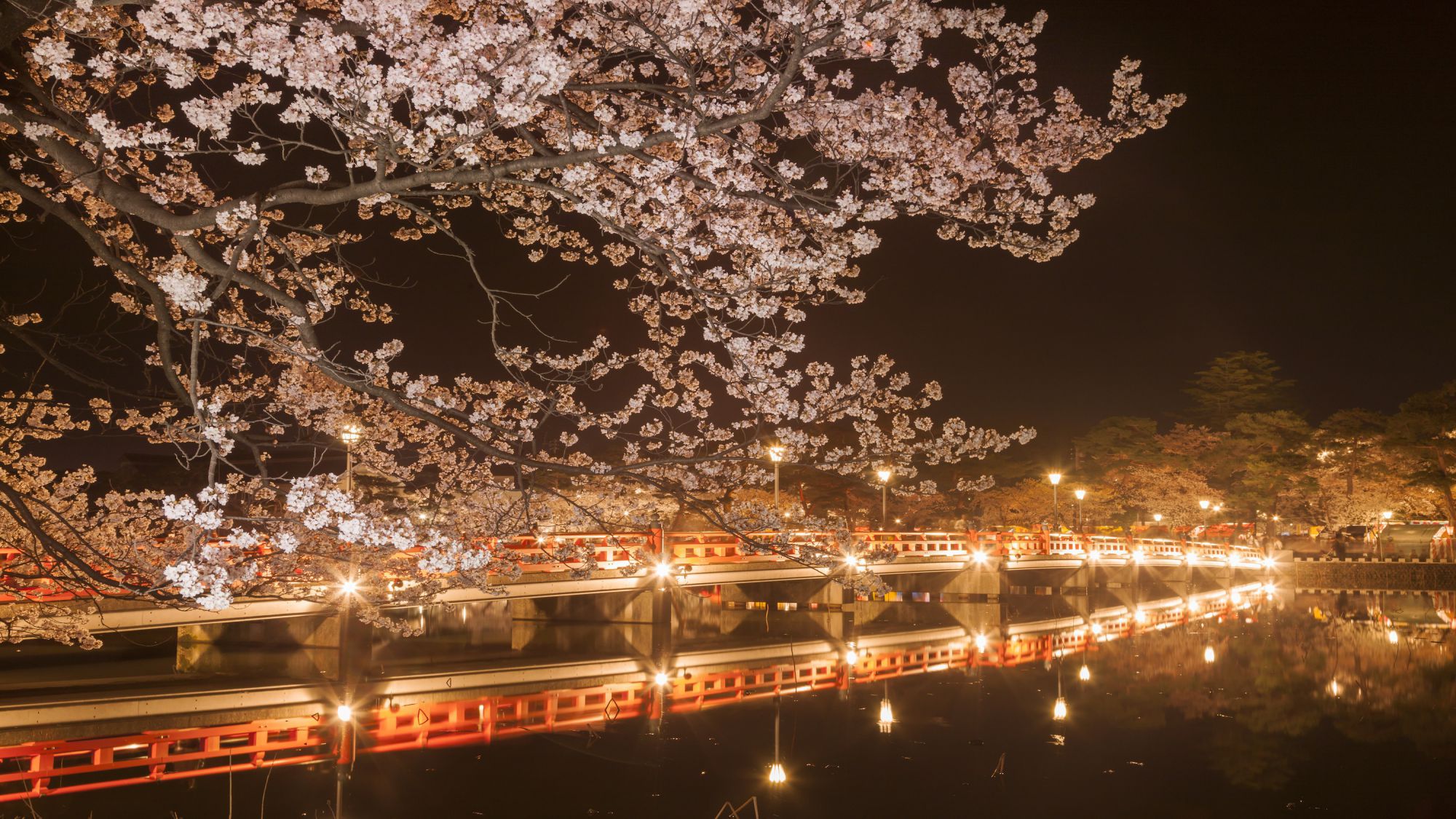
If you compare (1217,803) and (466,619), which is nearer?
(1217,803)

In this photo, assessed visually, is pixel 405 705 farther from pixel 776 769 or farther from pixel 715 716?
pixel 776 769

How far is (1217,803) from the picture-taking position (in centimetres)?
912

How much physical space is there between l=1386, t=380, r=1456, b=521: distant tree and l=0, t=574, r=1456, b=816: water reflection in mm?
17467

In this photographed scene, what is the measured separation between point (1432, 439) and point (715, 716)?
1468 inches

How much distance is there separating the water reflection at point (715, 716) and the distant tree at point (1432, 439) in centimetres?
1747

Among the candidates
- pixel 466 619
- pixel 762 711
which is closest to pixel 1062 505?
pixel 466 619

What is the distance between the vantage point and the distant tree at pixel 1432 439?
37.8 m

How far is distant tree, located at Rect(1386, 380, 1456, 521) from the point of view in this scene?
37.8 m

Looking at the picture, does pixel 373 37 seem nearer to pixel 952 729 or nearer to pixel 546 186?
pixel 546 186

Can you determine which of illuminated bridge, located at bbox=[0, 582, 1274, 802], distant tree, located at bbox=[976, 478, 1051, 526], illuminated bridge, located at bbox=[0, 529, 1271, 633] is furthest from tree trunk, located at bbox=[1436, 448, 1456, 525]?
illuminated bridge, located at bbox=[0, 582, 1274, 802]

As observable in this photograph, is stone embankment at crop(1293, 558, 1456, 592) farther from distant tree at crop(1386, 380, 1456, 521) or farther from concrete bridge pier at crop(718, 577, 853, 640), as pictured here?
concrete bridge pier at crop(718, 577, 853, 640)

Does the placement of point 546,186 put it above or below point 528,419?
above

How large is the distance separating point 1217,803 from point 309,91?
9.65 metres

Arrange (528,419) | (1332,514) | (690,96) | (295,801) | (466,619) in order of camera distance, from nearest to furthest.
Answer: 1. (690,96)
2. (295,801)
3. (528,419)
4. (466,619)
5. (1332,514)
